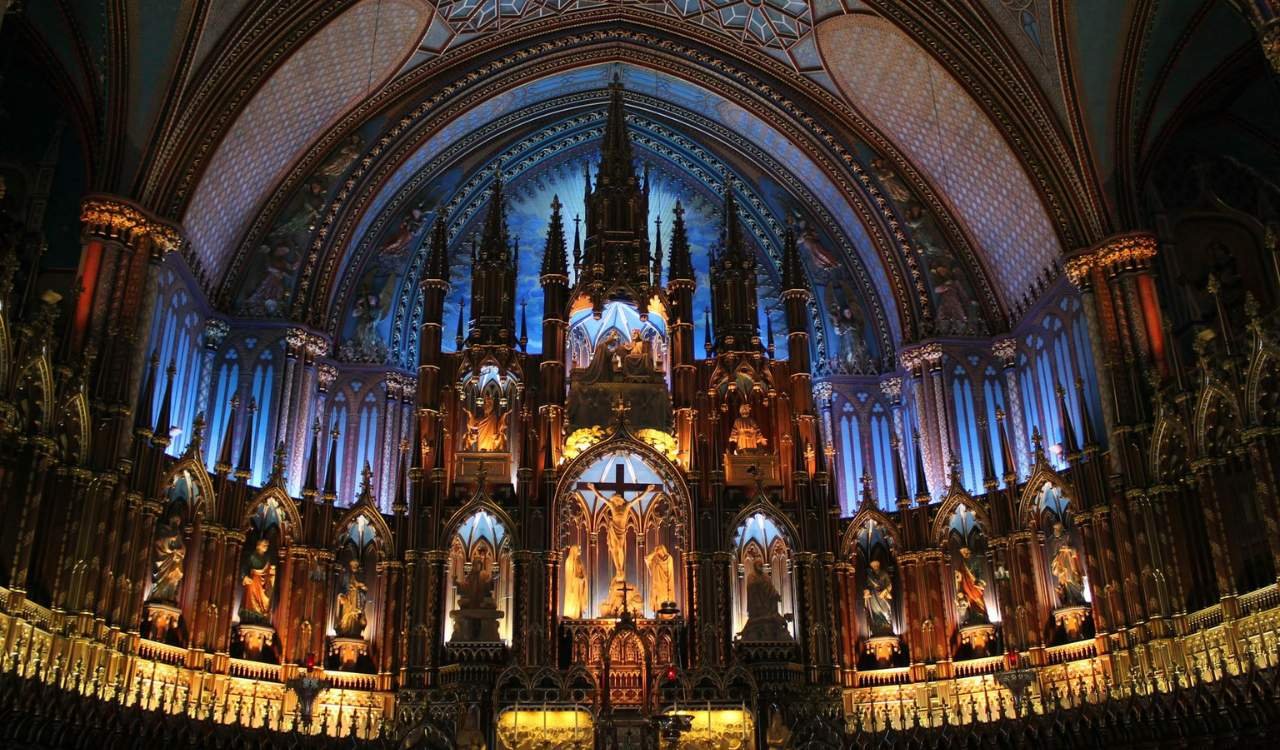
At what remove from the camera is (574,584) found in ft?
93.6

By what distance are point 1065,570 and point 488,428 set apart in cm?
1444

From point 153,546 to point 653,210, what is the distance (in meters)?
19.0

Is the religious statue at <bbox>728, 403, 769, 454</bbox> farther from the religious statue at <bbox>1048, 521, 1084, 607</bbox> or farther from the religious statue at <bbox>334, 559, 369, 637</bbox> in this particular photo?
the religious statue at <bbox>334, 559, 369, 637</bbox>

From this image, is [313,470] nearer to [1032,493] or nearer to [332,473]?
[332,473]

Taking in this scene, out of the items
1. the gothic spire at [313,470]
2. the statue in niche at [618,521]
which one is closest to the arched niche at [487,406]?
the statue in niche at [618,521]

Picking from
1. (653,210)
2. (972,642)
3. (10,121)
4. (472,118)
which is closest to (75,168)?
(10,121)

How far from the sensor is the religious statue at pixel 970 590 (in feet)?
89.8

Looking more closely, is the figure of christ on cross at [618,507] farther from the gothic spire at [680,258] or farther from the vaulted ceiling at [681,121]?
the vaulted ceiling at [681,121]

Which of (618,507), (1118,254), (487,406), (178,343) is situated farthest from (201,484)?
(1118,254)

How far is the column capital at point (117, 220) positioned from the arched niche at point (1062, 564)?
68.5ft

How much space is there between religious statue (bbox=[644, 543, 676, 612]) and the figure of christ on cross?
2.33 ft

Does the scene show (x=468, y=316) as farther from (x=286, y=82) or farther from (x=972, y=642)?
(x=972, y=642)

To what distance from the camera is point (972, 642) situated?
2725 cm

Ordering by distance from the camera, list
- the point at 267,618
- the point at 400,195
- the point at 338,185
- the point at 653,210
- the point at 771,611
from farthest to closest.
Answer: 1. the point at 653,210
2. the point at 400,195
3. the point at 338,185
4. the point at 771,611
5. the point at 267,618
